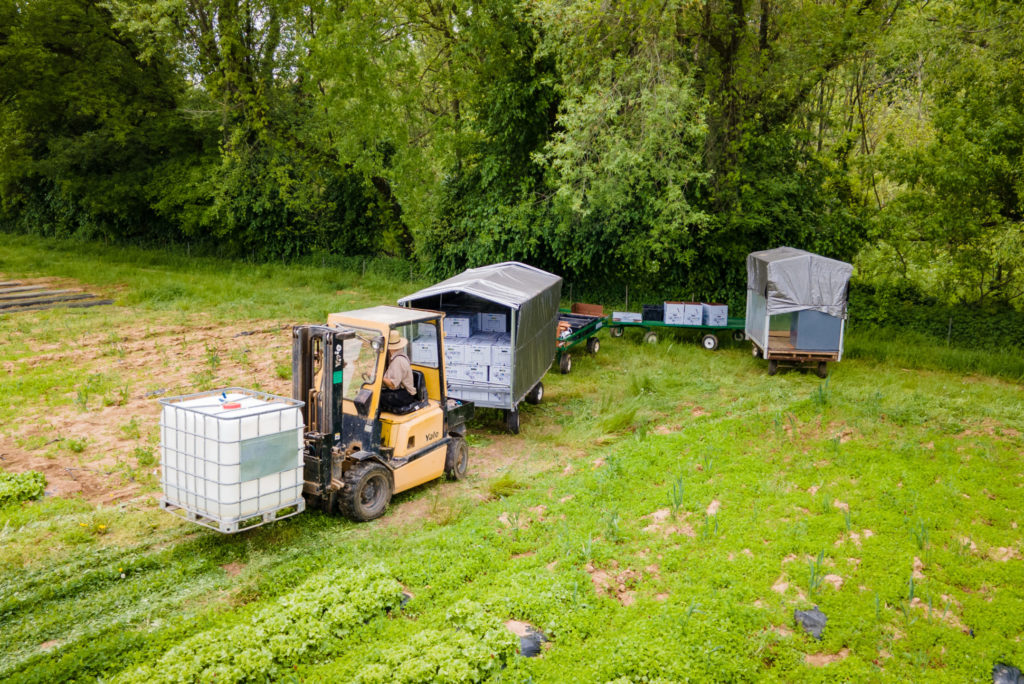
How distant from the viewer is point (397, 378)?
962 centimetres

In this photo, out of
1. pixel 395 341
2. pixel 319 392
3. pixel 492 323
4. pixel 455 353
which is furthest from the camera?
pixel 492 323

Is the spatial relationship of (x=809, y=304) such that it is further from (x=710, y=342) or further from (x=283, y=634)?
(x=283, y=634)

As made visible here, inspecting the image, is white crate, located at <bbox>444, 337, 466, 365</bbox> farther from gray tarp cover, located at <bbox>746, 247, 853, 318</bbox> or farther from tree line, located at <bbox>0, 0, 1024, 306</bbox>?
gray tarp cover, located at <bbox>746, 247, 853, 318</bbox>

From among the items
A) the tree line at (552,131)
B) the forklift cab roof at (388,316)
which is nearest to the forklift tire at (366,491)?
the forklift cab roof at (388,316)

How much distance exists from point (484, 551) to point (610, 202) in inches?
516

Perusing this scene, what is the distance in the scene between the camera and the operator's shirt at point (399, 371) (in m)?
9.58

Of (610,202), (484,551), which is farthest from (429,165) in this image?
(484,551)

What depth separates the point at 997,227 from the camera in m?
17.4

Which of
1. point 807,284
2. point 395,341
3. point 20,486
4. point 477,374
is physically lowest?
point 20,486

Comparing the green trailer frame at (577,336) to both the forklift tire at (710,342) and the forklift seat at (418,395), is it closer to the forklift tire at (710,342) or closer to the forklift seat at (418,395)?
the forklift tire at (710,342)

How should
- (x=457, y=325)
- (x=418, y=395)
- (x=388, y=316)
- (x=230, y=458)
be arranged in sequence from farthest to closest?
(x=457, y=325) < (x=418, y=395) < (x=388, y=316) < (x=230, y=458)

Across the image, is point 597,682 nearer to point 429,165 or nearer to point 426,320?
point 426,320

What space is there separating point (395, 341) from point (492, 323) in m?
5.50

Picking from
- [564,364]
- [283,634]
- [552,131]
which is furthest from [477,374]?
[552,131]
